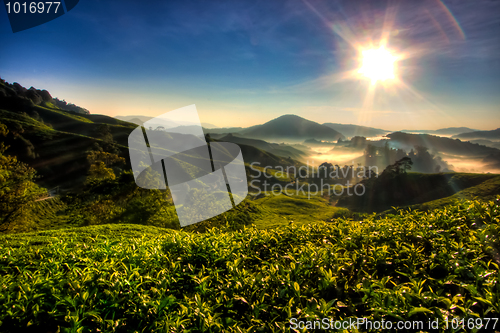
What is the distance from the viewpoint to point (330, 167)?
119 meters

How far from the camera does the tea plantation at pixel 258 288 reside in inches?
86.7

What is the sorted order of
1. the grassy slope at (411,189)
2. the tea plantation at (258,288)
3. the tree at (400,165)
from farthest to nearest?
the tree at (400,165) → the grassy slope at (411,189) → the tea plantation at (258,288)

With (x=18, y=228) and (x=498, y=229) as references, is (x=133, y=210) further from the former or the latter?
(x=498, y=229)

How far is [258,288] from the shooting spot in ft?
8.72

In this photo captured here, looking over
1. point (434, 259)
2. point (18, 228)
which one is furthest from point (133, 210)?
point (434, 259)

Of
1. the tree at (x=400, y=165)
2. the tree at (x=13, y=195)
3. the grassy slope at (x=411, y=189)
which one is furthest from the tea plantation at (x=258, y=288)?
the tree at (x=400, y=165)

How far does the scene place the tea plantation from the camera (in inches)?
86.7

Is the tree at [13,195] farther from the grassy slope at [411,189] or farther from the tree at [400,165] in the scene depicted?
the tree at [400,165]
